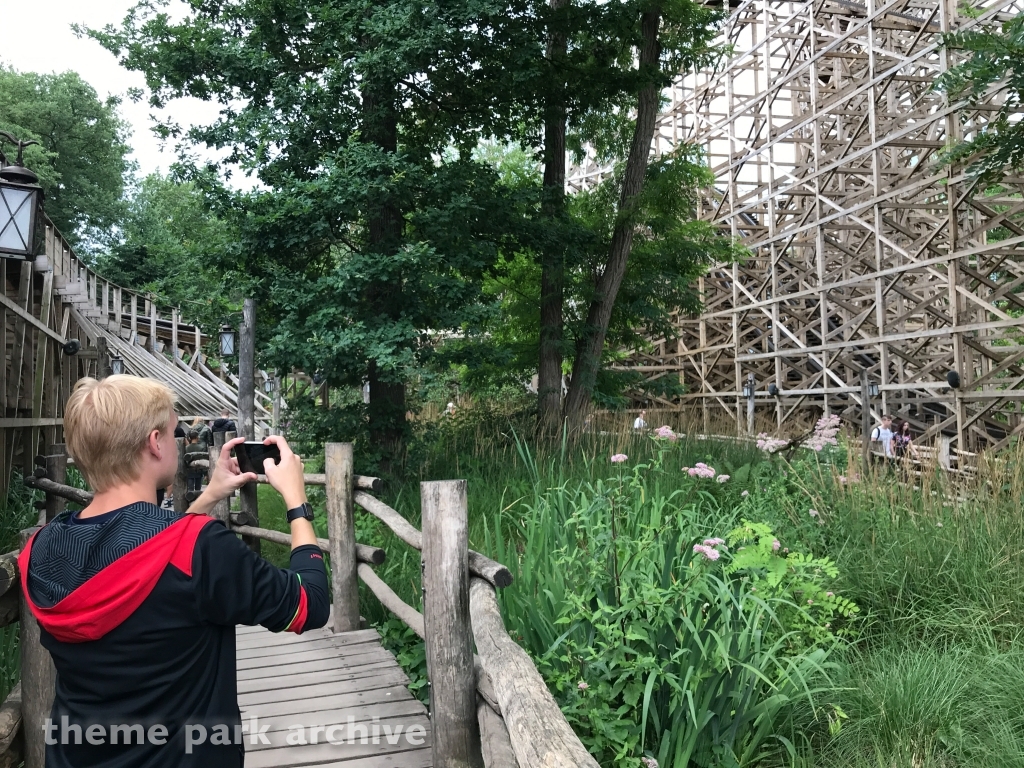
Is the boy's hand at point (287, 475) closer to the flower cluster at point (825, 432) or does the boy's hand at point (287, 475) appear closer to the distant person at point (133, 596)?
the distant person at point (133, 596)

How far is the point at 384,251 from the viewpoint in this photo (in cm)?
832

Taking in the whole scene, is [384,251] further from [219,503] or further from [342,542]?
[342,542]

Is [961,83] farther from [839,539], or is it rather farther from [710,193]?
[710,193]

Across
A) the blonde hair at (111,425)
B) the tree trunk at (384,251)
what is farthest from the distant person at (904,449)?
the blonde hair at (111,425)

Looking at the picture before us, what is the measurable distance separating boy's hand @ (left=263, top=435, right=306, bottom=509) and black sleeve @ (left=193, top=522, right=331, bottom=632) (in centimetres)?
18

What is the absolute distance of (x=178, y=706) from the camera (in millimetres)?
→ 1663

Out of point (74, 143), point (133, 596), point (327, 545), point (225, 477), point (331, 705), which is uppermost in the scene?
point (74, 143)

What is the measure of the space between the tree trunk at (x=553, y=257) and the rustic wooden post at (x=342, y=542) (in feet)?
14.7

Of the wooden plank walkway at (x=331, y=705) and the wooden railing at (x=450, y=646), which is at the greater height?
the wooden railing at (x=450, y=646)

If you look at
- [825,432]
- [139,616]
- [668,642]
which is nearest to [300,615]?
[139,616]

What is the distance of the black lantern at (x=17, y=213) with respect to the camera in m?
5.89

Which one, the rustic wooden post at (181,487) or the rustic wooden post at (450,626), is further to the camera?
the rustic wooden post at (181,487)

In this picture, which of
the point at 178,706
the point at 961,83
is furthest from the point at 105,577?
the point at 961,83

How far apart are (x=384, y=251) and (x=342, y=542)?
413cm
